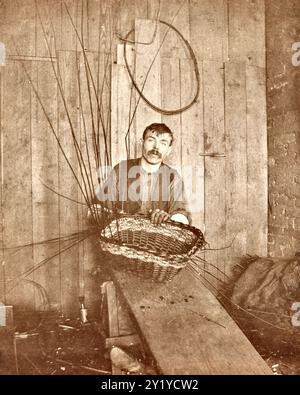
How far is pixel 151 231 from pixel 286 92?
1.46 m

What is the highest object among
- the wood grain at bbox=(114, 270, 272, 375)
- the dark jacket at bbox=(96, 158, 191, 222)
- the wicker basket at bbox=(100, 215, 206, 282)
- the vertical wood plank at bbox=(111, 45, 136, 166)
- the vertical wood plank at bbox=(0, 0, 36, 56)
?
the vertical wood plank at bbox=(0, 0, 36, 56)

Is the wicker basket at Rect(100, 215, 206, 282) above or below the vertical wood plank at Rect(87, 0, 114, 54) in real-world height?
below

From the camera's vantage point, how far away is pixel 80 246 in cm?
239

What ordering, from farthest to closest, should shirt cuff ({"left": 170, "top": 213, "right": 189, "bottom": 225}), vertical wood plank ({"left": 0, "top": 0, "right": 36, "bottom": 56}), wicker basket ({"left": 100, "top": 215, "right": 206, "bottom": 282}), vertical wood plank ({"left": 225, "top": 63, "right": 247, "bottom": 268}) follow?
1. vertical wood plank ({"left": 225, "top": 63, "right": 247, "bottom": 268})
2. vertical wood plank ({"left": 0, "top": 0, "right": 36, "bottom": 56})
3. shirt cuff ({"left": 170, "top": 213, "right": 189, "bottom": 225})
4. wicker basket ({"left": 100, "top": 215, "right": 206, "bottom": 282})

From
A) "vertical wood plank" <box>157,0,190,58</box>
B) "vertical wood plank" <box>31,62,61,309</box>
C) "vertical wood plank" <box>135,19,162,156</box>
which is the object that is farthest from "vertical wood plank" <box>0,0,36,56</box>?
"vertical wood plank" <box>157,0,190,58</box>

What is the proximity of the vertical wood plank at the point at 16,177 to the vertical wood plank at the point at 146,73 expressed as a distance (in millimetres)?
689

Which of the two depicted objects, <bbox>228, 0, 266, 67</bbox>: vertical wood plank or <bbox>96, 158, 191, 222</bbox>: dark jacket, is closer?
<bbox>96, 158, 191, 222</bbox>: dark jacket

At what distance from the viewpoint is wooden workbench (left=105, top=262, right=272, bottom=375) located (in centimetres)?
135

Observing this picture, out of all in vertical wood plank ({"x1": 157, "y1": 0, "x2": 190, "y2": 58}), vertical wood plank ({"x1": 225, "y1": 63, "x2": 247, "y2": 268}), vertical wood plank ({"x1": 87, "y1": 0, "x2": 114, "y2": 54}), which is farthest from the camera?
vertical wood plank ({"x1": 225, "y1": 63, "x2": 247, "y2": 268})

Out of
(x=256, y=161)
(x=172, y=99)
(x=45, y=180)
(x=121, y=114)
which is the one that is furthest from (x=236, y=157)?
(x=45, y=180)

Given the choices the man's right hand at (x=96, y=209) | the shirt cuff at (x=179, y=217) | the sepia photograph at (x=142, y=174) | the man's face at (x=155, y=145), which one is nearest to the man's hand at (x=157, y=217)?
the sepia photograph at (x=142, y=174)

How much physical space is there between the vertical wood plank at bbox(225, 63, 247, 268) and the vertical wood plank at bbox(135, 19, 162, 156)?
51cm

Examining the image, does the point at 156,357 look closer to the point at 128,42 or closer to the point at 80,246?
the point at 80,246

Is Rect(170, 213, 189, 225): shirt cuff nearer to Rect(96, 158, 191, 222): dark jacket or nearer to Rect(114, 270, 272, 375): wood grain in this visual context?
Rect(96, 158, 191, 222): dark jacket
